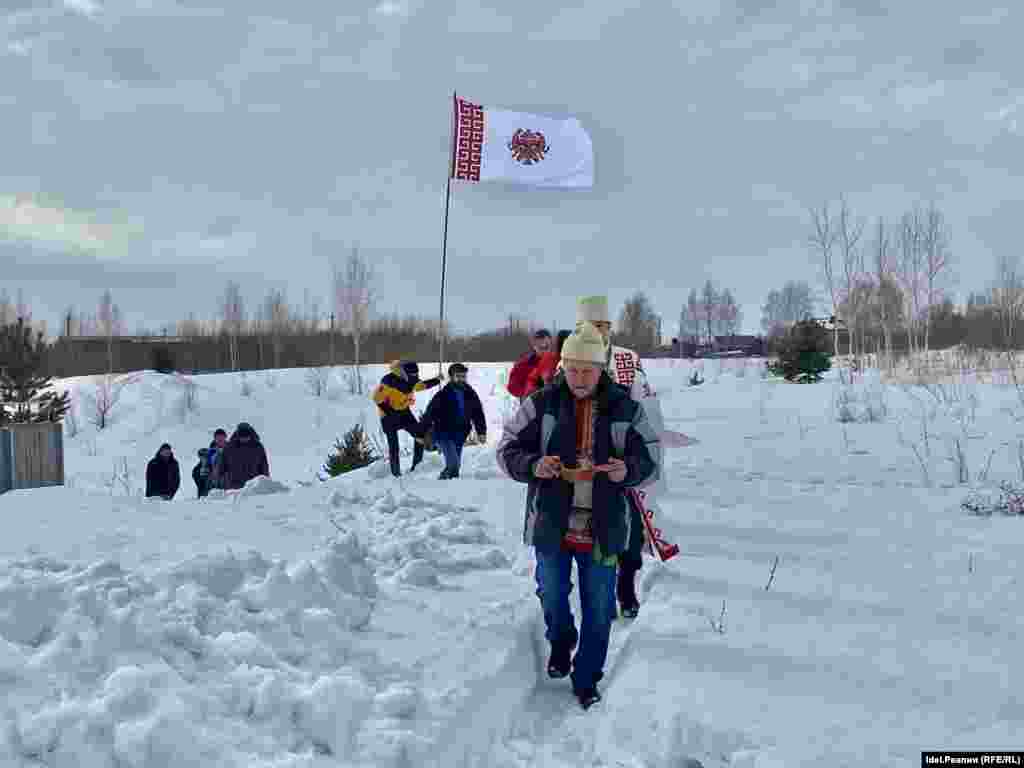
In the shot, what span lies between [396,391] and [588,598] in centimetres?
826

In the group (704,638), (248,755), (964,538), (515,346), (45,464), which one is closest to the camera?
(248,755)

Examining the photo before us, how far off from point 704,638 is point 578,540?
946 millimetres

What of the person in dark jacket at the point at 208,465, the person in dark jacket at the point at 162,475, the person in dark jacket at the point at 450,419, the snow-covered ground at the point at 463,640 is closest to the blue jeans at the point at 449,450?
the person in dark jacket at the point at 450,419

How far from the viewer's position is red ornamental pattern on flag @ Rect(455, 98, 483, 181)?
13797mm

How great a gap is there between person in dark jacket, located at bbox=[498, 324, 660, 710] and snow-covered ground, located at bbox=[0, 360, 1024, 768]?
388mm

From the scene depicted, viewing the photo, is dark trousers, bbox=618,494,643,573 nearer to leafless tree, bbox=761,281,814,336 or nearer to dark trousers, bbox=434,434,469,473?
dark trousers, bbox=434,434,469,473

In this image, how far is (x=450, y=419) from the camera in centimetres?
1092

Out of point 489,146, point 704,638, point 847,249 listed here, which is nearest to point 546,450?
point 704,638

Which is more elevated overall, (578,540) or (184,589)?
(578,540)

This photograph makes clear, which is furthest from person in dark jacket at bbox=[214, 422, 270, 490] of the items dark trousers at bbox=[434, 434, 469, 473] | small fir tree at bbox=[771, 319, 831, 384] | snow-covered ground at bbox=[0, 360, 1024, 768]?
small fir tree at bbox=[771, 319, 831, 384]

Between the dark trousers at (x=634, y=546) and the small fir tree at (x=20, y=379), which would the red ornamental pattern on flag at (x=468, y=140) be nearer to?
the dark trousers at (x=634, y=546)

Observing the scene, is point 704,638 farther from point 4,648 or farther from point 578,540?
point 4,648

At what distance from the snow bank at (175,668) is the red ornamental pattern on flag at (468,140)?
1069cm

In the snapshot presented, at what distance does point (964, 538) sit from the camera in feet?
20.7
